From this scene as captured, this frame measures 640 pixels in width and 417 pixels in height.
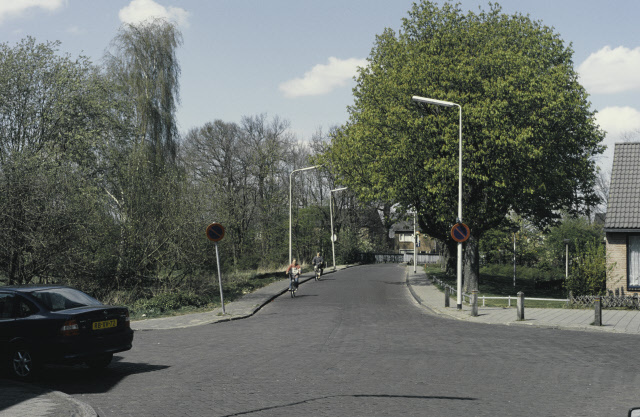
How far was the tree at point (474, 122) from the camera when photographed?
85.6 feet

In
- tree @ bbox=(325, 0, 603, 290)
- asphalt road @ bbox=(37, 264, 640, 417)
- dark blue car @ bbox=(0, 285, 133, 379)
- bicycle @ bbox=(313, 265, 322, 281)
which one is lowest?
bicycle @ bbox=(313, 265, 322, 281)

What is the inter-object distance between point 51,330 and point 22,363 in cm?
84

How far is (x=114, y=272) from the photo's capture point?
21.6 metres

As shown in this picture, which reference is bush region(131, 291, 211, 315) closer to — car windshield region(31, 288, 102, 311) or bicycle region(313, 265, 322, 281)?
car windshield region(31, 288, 102, 311)

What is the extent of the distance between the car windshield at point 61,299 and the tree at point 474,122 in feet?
61.5

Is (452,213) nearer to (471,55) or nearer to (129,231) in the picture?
(471,55)

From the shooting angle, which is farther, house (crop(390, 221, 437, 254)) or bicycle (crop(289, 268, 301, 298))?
house (crop(390, 221, 437, 254))

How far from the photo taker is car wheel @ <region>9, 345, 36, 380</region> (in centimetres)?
937

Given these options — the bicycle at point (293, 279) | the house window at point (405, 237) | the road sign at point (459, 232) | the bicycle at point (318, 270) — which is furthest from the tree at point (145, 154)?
the house window at point (405, 237)

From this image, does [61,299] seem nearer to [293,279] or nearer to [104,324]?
[104,324]

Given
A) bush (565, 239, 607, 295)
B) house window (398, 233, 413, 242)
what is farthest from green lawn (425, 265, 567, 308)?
house window (398, 233, 413, 242)

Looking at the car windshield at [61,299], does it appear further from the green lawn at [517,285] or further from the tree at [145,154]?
the green lawn at [517,285]

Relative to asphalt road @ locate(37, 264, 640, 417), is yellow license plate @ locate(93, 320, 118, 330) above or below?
above

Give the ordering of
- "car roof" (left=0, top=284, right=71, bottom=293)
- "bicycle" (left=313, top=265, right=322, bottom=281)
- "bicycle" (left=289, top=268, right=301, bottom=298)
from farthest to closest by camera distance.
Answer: "bicycle" (left=313, top=265, right=322, bottom=281), "bicycle" (left=289, top=268, right=301, bottom=298), "car roof" (left=0, top=284, right=71, bottom=293)
